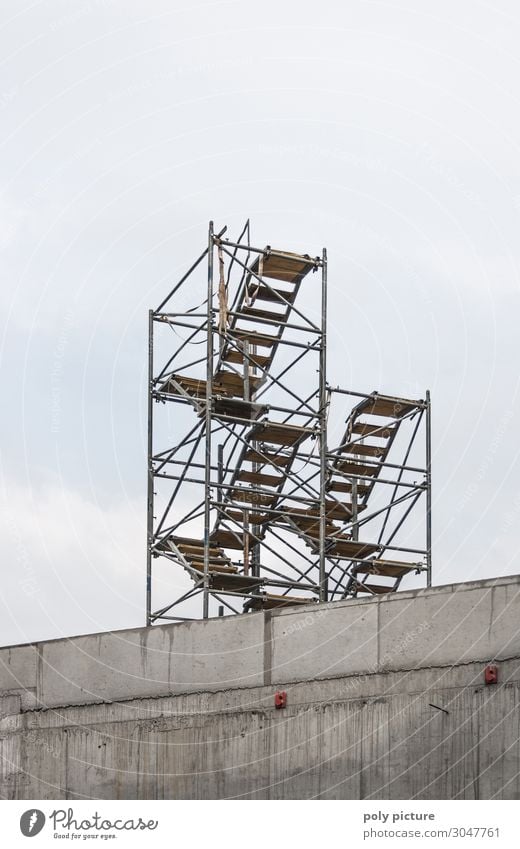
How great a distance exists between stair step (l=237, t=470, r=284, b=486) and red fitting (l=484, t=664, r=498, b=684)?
14745 millimetres

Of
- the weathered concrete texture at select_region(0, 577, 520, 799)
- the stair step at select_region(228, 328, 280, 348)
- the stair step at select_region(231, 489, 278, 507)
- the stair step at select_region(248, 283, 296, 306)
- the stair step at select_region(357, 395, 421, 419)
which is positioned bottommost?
the weathered concrete texture at select_region(0, 577, 520, 799)

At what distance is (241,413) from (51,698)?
994cm

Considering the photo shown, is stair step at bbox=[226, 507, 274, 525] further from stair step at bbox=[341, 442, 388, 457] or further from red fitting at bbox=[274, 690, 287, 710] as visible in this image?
red fitting at bbox=[274, 690, 287, 710]

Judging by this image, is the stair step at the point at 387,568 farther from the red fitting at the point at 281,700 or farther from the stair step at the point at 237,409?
the red fitting at the point at 281,700

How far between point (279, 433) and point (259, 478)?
1.28m

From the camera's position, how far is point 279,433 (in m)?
31.0

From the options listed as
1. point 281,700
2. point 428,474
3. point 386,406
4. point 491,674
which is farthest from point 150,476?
point 491,674

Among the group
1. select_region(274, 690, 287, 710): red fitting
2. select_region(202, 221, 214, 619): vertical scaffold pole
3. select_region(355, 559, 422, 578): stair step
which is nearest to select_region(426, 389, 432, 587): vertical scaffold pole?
select_region(355, 559, 422, 578): stair step

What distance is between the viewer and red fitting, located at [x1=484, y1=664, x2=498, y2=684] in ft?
55.7

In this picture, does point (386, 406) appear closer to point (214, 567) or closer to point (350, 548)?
point (350, 548)

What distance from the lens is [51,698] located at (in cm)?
2212

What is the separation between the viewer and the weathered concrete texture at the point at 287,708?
56.5 ft

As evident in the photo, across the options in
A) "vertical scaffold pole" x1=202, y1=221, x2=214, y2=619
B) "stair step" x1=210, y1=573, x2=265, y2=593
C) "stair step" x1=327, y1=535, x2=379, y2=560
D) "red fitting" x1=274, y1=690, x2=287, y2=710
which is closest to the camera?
"red fitting" x1=274, y1=690, x2=287, y2=710
